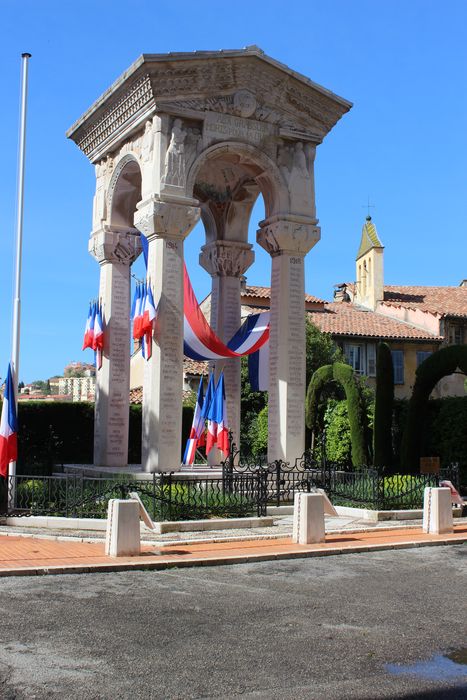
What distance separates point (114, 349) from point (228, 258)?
483 cm

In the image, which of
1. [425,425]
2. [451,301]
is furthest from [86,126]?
[451,301]

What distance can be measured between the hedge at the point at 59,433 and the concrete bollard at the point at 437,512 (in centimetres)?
1447

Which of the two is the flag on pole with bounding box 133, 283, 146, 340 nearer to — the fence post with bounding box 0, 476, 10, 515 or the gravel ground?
the fence post with bounding box 0, 476, 10, 515

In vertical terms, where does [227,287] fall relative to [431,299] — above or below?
below

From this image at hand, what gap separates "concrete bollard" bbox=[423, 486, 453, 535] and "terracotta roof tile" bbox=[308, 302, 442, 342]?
30.9 metres

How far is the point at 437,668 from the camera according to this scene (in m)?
7.35

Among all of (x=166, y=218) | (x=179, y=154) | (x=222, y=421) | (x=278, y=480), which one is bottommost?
(x=278, y=480)

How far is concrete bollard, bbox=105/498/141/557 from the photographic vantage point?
43.3ft

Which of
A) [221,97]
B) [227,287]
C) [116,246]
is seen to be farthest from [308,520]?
[221,97]

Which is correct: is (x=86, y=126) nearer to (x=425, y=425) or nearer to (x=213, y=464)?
(x=213, y=464)

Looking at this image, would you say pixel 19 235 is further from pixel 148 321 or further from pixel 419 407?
pixel 419 407

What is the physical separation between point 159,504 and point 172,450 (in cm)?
363

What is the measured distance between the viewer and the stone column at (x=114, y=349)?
76.3ft

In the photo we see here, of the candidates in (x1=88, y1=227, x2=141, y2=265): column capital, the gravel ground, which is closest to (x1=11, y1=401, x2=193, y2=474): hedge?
(x1=88, y1=227, x2=141, y2=265): column capital
